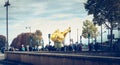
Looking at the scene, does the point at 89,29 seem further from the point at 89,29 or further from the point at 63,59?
the point at 63,59

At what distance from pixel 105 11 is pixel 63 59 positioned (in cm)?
4353

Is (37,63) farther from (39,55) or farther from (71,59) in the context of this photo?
(71,59)

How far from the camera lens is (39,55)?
3128 centimetres

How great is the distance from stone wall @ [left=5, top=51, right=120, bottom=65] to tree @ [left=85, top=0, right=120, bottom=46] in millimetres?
26817

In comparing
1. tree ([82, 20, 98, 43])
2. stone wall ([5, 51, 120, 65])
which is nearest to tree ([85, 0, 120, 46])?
stone wall ([5, 51, 120, 65])

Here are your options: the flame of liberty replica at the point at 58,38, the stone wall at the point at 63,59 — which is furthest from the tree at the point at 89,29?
the stone wall at the point at 63,59

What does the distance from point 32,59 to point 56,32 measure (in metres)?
43.0

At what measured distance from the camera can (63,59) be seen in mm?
24969

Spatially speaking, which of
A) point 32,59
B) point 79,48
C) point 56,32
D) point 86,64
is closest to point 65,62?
point 86,64

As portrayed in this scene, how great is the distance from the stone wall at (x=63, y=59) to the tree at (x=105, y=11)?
26817 mm

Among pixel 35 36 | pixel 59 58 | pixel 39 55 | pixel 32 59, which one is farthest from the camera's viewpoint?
pixel 35 36

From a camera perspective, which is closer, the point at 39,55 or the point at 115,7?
the point at 39,55

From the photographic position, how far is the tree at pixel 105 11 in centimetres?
6482

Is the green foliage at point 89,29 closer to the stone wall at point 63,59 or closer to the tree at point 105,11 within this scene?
the tree at point 105,11
